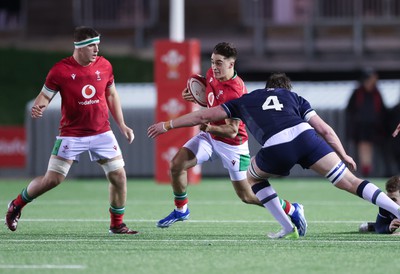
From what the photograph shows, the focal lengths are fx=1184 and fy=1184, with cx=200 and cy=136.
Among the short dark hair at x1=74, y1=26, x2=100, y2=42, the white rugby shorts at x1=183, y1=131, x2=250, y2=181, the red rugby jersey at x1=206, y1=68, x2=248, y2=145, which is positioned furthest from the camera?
the white rugby shorts at x1=183, y1=131, x2=250, y2=181

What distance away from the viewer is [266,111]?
33.9 feet

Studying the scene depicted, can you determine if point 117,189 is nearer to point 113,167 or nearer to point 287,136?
point 113,167

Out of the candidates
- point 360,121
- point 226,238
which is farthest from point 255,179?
point 360,121

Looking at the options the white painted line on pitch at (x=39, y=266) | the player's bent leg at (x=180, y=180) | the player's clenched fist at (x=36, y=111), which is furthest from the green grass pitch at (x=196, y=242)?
the player's clenched fist at (x=36, y=111)

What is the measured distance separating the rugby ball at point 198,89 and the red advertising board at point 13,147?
1248 cm

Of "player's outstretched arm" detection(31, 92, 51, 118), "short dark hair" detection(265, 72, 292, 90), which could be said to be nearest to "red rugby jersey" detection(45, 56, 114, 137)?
"player's outstretched arm" detection(31, 92, 51, 118)

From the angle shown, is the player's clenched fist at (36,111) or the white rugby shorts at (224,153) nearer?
the player's clenched fist at (36,111)

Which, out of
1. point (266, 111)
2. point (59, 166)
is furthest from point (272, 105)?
point (59, 166)

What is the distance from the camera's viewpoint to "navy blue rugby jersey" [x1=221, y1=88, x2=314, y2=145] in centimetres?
1030

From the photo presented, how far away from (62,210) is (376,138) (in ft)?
28.1

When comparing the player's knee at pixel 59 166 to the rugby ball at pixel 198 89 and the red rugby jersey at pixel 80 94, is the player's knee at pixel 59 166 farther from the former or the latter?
the rugby ball at pixel 198 89

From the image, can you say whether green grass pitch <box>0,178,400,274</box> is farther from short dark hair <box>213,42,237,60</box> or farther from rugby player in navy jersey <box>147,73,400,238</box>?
short dark hair <box>213,42,237,60</box>

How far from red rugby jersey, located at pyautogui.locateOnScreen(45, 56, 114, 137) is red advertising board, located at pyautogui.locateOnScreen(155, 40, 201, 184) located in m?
9.04

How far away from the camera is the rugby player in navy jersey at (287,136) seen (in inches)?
401
